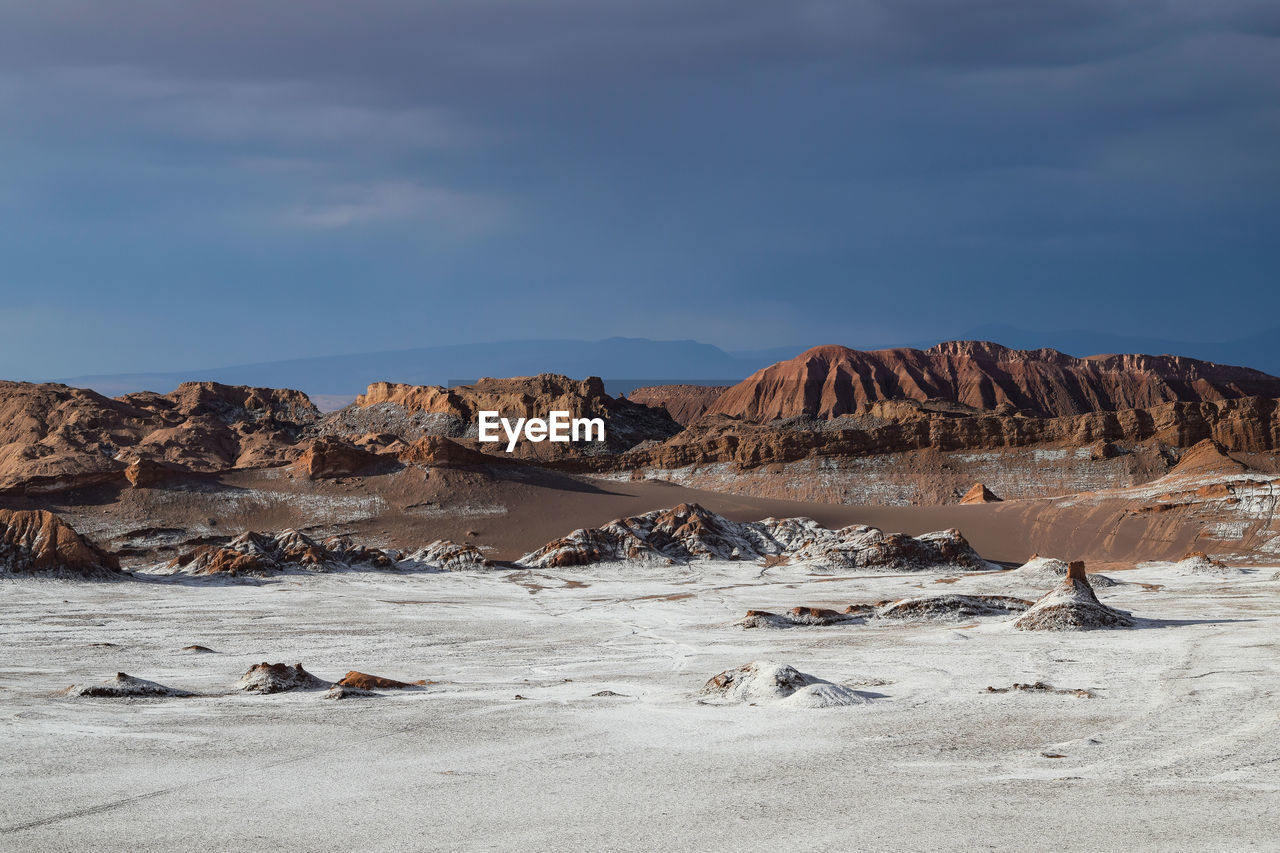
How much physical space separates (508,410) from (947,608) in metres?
98.9

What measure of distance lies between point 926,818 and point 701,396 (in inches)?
7134

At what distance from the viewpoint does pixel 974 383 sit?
163875 millimetres

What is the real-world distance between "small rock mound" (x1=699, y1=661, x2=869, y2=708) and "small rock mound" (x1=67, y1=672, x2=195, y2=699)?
8.06 meters

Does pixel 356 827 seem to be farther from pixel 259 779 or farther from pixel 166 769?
pixel 166 769

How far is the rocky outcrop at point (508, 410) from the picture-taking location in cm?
11912

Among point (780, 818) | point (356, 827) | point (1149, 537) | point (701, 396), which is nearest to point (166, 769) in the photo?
point (356, 827)

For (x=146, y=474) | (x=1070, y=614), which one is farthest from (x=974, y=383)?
(x=1070, y=614)

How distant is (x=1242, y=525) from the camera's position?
46.5m

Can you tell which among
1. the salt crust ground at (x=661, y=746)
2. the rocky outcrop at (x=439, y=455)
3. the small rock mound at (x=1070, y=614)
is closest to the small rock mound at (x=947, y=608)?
the salt crust ground at (x=661, y=746)

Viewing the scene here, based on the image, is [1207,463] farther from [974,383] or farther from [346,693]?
[974,383]

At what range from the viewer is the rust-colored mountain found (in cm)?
15838

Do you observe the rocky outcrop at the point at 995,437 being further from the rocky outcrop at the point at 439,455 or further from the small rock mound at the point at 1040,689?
the small rock mound at the point at 1040,689

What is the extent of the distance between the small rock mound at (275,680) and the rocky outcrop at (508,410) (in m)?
94.6

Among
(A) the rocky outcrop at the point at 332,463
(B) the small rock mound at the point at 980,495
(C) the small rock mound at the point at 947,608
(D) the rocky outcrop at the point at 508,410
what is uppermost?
(D) the rocky outcrop at the point at 508,410
